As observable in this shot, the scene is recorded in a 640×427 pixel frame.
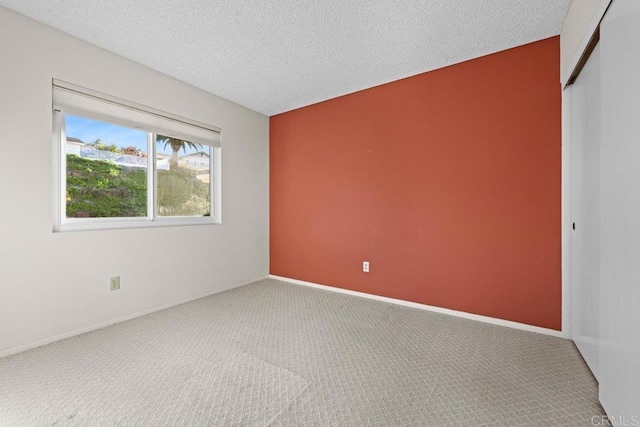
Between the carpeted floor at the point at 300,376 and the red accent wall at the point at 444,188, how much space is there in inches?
18.8

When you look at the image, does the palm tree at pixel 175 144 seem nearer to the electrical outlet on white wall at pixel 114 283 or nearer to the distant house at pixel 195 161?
the distant house at pixel 195 161

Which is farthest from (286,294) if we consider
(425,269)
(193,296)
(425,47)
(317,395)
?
(425,47)

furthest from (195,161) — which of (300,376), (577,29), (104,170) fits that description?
(577,29)

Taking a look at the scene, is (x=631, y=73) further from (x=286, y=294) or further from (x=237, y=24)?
(x=286, y=294)

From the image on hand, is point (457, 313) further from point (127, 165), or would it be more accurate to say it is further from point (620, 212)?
point (127, 165)

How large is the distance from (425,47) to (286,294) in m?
2.95

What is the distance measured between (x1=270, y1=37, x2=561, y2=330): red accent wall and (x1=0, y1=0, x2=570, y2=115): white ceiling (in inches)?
12.1

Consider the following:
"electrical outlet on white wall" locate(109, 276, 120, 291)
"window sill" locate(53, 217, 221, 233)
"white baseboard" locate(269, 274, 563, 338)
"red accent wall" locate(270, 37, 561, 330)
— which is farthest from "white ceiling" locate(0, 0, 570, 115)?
"white baseboard" locate(269, 274, 563, 338)

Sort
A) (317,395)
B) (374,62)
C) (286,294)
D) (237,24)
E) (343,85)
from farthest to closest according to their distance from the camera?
(286,294) → (343,85) → (374,62) → (237,24) → (317,395)

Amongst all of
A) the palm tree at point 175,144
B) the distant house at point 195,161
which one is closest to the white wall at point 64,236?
the palm tree at point 175,144

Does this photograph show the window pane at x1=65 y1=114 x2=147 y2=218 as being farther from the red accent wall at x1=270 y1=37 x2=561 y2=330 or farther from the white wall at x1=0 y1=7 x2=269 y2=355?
the red accent wall at x1=270 y1=37 x2=561 y2=330

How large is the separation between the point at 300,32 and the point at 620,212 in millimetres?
2275

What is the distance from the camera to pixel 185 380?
1.64 metres

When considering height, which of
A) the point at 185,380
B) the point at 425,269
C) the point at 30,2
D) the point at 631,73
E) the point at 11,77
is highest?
the point at 30,2
